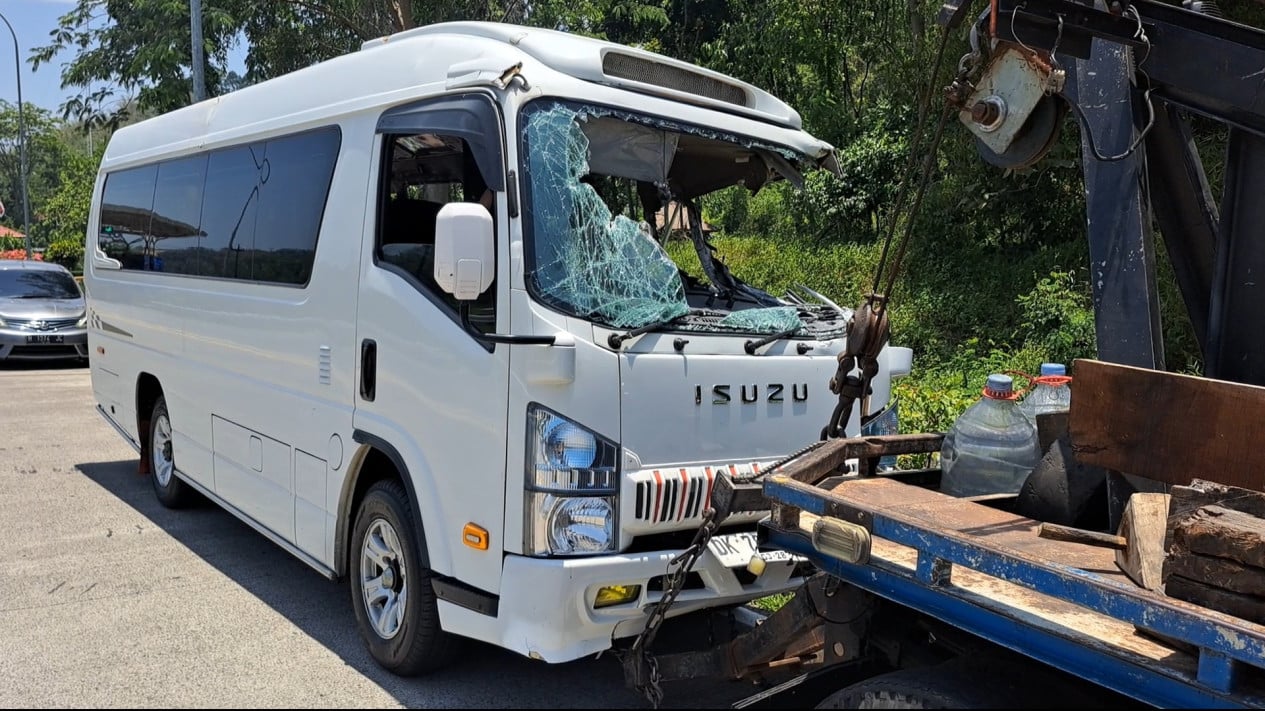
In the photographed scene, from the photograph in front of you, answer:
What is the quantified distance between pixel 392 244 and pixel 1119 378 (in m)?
2.99

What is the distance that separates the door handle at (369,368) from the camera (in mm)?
4285

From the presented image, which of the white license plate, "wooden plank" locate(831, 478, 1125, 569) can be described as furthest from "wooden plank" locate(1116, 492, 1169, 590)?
the white license plate

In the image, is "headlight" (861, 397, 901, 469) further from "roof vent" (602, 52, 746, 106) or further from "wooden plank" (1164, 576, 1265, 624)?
"wooden plank" (1164, 576, 1265, 624)

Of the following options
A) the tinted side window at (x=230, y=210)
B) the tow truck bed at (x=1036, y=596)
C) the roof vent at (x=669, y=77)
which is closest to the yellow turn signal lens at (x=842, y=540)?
the tow truck bed at (x=1036, y=596)

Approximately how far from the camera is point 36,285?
15742 millimetres

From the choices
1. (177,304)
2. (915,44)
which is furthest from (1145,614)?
(915,44)

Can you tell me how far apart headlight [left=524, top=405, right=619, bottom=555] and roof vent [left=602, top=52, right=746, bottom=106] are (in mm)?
1603

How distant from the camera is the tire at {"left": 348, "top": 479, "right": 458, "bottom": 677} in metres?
4.02

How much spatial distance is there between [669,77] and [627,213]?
0.65 m

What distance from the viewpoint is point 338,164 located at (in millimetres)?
4629

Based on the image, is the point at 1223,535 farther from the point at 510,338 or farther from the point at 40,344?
the point at 40,344

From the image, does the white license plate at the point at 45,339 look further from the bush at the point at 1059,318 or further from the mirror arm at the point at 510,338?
the bush at the point at 1059,318

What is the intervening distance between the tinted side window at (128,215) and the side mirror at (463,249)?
4.84 m

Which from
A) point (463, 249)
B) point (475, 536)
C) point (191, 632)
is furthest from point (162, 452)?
point (463, 249)
